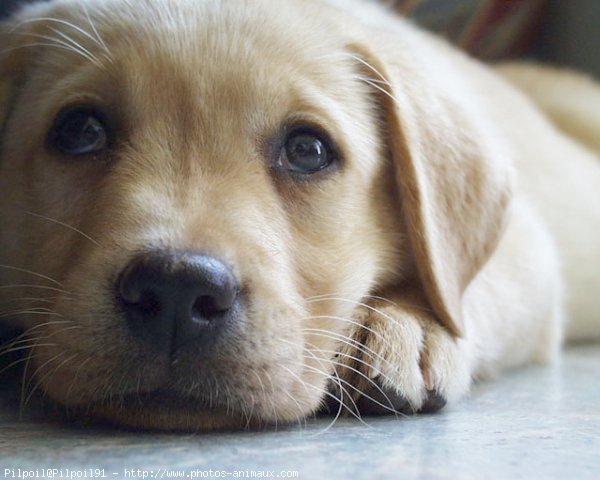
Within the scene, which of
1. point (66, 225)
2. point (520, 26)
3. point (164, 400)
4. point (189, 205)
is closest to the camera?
point (164, 400)

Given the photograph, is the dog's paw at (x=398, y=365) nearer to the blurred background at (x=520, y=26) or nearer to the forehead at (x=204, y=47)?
the forehead at (x=204, y=47)

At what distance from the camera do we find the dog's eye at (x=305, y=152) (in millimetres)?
2824

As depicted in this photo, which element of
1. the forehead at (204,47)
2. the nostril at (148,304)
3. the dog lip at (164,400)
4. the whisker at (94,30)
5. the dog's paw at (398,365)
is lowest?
the dog lip at (164,400)

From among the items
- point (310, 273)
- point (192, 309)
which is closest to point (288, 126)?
point (310, 273)

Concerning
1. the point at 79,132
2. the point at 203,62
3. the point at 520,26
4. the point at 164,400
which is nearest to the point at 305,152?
the point at 203,62

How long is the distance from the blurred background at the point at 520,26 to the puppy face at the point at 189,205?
368 centimetres

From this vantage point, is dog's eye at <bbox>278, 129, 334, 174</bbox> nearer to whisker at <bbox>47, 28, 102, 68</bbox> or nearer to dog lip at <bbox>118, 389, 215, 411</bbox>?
whisker at <bbox>47, 28, 102, 68</bbox>

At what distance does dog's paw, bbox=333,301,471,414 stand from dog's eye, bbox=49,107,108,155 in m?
1.00

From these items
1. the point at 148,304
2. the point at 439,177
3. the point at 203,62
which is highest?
the point at 203,62

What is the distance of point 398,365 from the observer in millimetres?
2686

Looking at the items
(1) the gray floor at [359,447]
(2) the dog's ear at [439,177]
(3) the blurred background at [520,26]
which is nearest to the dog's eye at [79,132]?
(1) the gray floor at [359,447]

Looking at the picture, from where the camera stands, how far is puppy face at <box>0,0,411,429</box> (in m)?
2.29

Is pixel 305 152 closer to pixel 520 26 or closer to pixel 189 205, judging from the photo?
pixel 189 205

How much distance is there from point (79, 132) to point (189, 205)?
60 cm
